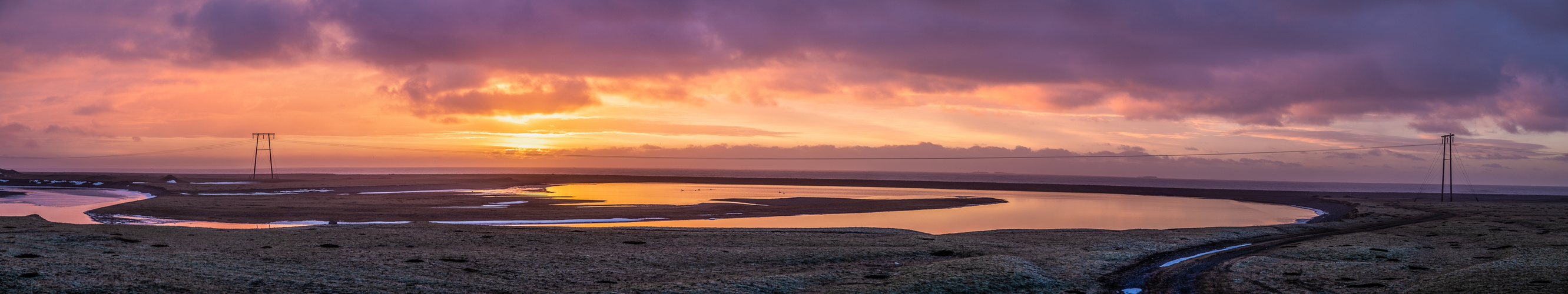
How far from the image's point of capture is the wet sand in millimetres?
15977

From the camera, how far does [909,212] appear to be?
58.1 m

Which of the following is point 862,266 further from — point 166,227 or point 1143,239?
point 166,227

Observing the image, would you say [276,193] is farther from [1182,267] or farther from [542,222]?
[1182,267]

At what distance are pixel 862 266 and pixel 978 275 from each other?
11.4 ft

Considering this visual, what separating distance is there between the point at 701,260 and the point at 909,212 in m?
38.2

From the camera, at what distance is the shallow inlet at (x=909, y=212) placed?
43156mm

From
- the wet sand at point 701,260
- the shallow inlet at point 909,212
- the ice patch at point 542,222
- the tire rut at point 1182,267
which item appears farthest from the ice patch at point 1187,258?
the ice patch at point 542,222

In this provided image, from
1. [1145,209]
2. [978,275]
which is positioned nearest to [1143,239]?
[978,275]

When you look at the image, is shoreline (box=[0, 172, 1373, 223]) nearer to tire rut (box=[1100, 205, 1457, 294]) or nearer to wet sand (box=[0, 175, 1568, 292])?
wet sand (box=[0, 175, 1568, 292])

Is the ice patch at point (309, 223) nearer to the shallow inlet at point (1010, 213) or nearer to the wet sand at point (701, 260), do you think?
the wet sand at point (701, 260)

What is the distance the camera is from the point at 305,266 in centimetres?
1788

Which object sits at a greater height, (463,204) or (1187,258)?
(1187,258)

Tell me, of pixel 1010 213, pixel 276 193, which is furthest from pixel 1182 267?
pixel 276 193

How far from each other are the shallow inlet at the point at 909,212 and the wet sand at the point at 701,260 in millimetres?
10282
